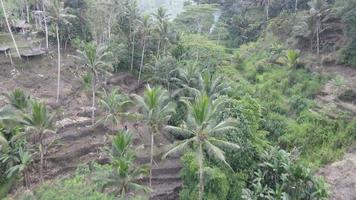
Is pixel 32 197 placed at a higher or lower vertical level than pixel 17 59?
lower

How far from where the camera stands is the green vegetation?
20.8 m

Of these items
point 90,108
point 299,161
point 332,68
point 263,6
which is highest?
point 263,6

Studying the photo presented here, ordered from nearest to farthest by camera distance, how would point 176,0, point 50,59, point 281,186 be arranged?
point 281,186 → point 50,59 → point 176,0

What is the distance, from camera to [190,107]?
61.5 feet

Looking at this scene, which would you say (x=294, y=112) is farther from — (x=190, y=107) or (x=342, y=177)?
(x=190, y=107)

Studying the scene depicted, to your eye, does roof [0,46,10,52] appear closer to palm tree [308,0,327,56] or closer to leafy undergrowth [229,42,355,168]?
leafy undergrowth [229,42,355,168]

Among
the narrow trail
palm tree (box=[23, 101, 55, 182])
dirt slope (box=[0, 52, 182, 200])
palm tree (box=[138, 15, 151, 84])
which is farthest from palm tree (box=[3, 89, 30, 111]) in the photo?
the narrow trail

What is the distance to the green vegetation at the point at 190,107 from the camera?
68.1 feet

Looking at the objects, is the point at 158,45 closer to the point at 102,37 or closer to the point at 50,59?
the point at 102,37

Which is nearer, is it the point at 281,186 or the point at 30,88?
the point at 281,186

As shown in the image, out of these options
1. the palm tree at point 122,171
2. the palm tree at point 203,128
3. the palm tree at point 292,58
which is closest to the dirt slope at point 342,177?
the palm tree at point 203,128

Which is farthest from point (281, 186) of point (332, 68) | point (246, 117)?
point (332, 68)

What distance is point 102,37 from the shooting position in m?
40.8

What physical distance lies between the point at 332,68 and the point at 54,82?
24.9 metres
